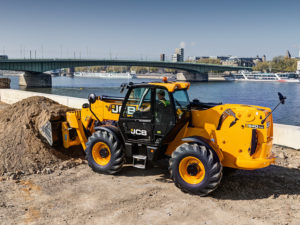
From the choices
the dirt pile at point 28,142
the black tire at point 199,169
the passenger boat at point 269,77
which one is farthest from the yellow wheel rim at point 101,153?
the passenger boat at point 269,77

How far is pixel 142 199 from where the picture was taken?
5.32 meters

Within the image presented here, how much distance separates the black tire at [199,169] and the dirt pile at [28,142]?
346 cm

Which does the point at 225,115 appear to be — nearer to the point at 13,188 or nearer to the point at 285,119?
the point at 13,188

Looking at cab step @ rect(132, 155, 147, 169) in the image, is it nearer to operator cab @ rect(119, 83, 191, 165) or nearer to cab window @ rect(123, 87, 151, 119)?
operator cab @ rect(119, 83, 191, 165)

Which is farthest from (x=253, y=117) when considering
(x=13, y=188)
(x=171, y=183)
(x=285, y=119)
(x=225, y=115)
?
(x=285, y=119)

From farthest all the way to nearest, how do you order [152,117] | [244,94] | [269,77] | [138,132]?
1. [269,77]
2. [244,94]
3. [138,132]
4. [152,117]

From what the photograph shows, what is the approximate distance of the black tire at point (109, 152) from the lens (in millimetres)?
6230

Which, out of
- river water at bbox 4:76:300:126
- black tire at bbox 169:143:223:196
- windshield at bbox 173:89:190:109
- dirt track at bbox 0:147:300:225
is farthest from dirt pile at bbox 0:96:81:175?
river water at bbox 4:76:300:126

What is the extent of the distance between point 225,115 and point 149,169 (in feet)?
8.43

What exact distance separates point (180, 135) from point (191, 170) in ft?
2.87

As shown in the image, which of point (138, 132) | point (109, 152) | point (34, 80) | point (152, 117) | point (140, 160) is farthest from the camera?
point (34, 80)

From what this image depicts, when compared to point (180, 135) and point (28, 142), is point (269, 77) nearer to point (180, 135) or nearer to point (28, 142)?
point (180, 135)

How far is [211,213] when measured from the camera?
15.7ft

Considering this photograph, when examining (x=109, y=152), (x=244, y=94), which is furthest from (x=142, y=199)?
(x=244, y=94)
